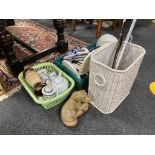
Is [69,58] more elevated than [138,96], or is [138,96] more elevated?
[69,58]

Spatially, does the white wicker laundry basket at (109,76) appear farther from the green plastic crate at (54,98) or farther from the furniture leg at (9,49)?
the furniture leg at (9,49)

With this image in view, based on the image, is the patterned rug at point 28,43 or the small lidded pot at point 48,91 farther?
the patterned rug at point 28,43

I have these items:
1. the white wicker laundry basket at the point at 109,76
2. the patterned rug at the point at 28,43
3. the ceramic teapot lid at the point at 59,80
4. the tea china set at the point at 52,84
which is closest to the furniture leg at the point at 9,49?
the patterned rug at the point at 28,43

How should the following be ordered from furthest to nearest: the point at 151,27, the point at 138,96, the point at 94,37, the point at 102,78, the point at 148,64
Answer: the point at 151,27, the point at 94,37, the point at 148,64, the point at 138,96, the point at 102,78

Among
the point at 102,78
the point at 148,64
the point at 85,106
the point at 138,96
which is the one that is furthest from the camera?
the point at 148,64

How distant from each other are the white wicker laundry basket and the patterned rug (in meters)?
0.57

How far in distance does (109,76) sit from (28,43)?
111 cm

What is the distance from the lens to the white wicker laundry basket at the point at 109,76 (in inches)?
30.4

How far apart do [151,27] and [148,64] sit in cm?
87

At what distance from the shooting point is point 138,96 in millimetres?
1073

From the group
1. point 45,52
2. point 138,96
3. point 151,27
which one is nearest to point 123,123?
point 138,96

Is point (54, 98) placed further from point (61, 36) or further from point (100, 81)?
point (61, 36)

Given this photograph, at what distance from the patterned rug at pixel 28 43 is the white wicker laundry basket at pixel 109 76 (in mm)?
565

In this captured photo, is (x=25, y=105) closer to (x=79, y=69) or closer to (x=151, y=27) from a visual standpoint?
(x=79, y=69)
